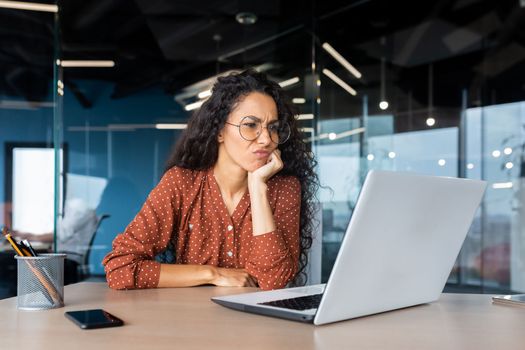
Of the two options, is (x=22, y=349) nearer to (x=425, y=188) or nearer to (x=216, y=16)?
(x=425, y=188)

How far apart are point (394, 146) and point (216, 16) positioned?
5.62ft

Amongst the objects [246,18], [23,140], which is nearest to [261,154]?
[23,140]

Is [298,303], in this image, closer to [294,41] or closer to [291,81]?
[291,81]

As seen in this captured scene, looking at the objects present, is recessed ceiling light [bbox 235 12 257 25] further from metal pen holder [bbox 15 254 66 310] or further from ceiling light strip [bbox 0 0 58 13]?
metal pen holder [bbox 15 254 66 310]

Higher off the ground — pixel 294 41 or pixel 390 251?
pixel 294 41

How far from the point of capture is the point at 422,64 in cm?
475

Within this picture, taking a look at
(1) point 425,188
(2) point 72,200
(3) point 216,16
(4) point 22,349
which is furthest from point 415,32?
(4) point 22,349

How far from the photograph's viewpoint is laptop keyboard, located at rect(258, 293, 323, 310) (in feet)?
3.38

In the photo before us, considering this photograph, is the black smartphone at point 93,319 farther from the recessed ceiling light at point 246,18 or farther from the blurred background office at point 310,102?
the recessed ceiling light at point 246,18

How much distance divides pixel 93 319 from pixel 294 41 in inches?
145

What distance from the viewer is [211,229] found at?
188 centimetres

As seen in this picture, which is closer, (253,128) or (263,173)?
(263,173)

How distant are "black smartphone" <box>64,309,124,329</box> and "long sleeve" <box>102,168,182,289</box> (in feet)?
1.35

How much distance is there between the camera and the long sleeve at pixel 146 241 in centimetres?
145
